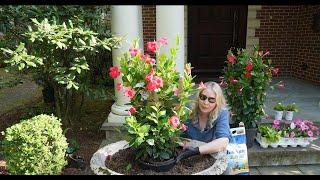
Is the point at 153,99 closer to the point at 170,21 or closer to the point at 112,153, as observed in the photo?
the point at 112,153

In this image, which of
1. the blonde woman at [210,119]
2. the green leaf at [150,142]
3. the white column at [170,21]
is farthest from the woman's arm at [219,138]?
the white column at [170,21]

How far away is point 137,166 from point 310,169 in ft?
8.35

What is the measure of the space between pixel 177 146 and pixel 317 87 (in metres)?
4.97

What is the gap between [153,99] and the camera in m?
2.44

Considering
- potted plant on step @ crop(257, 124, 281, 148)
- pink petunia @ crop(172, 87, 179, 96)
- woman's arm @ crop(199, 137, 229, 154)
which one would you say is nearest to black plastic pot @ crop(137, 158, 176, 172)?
woman's arm @ crop(199, 137, 229, 154)

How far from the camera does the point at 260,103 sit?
4.00m

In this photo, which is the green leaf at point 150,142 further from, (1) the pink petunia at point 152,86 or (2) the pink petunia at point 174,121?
(1) the pink petunia at point 152,86

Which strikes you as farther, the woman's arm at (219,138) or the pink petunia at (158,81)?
the woman's arm at (219,138)

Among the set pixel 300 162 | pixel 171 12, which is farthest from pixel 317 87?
pixel 171 12

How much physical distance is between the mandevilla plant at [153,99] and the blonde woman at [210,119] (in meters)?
0.31

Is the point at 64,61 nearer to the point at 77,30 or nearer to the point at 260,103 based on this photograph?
the point at 77,30

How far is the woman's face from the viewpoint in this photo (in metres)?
2.83

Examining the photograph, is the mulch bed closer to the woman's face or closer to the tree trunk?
the woman's face

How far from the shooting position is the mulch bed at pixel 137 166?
2451 millimetres
